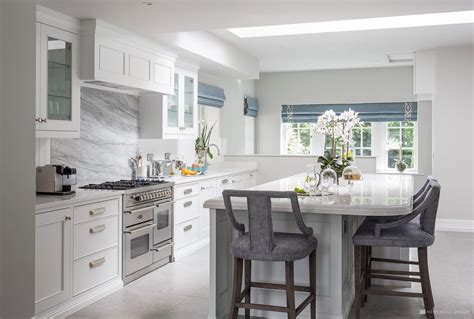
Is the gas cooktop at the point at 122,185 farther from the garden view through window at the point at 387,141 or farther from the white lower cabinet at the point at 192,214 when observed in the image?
the garden view through window at the point at 387,141

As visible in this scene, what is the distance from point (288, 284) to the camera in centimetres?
319

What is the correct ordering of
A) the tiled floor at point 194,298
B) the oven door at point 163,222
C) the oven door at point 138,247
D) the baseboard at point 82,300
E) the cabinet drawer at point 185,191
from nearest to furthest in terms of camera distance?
the baseboard at point 82,300, the tiled floor at point 194,298, the oven door at point 138,247, the oven door at point 163,222, the cabinet drawer at point 185,191

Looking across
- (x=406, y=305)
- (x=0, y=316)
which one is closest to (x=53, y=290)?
(x=0, y=316)

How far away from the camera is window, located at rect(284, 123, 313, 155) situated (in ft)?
32.6

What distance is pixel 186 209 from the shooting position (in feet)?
19.3

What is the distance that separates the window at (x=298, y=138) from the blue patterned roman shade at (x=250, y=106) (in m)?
0.68

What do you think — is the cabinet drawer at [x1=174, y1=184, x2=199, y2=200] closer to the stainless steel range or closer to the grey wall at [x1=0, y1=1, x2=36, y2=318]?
the stainless steel range

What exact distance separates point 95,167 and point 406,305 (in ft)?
10.1

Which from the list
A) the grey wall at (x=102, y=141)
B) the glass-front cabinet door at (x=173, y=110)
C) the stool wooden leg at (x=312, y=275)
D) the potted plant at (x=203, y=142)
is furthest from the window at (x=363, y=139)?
the stool wooden leg at (x=312, y=275)

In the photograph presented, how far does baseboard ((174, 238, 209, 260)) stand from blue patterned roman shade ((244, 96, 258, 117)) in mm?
3500

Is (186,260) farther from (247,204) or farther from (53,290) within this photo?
(247,204)

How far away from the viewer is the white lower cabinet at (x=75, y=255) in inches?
144

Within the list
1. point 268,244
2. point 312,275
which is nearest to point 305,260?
point 312,275

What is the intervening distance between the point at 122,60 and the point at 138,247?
1.72 meters
